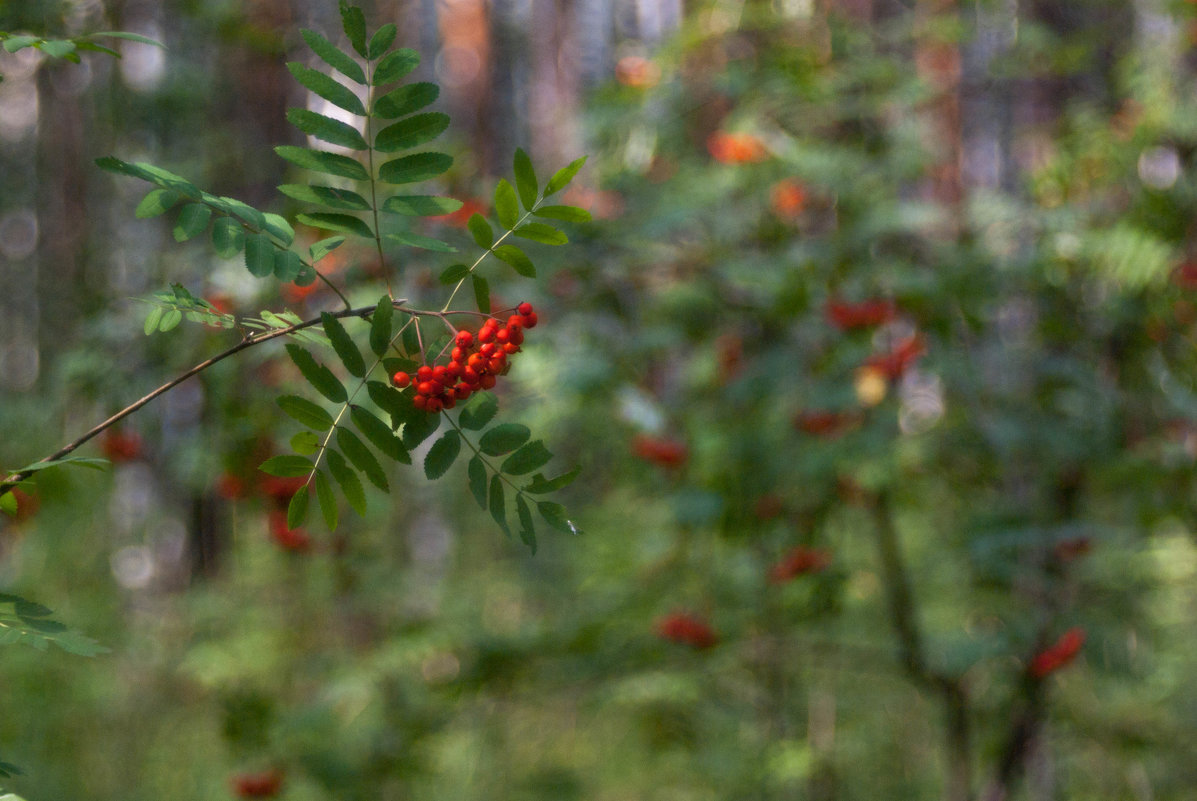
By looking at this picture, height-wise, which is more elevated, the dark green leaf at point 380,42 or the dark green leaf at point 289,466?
the dark green leaf at point 380,42

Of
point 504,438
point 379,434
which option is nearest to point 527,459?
point 504,438

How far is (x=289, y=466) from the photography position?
727 millimetres

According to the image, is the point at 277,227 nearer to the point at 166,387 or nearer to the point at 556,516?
the point at 166,387

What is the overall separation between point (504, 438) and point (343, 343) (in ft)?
0.51

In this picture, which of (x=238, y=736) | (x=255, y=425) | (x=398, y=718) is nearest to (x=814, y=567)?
(x=398, y=718)

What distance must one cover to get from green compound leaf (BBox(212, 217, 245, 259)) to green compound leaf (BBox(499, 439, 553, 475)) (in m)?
0.27

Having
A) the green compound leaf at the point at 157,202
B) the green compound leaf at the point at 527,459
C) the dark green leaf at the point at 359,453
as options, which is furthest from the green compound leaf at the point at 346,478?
the green compound leaf at the point at 157,202

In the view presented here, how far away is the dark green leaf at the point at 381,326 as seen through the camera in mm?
642

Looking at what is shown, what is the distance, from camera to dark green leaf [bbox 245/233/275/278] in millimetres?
722

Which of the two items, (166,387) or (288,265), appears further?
(288,265)

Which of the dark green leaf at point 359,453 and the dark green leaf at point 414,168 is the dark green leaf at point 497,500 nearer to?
the dark green leaf at point 359,453

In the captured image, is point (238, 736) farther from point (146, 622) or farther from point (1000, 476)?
point (146, 622)

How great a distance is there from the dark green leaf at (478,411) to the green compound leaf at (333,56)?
25cm

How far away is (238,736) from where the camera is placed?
7.82ft
